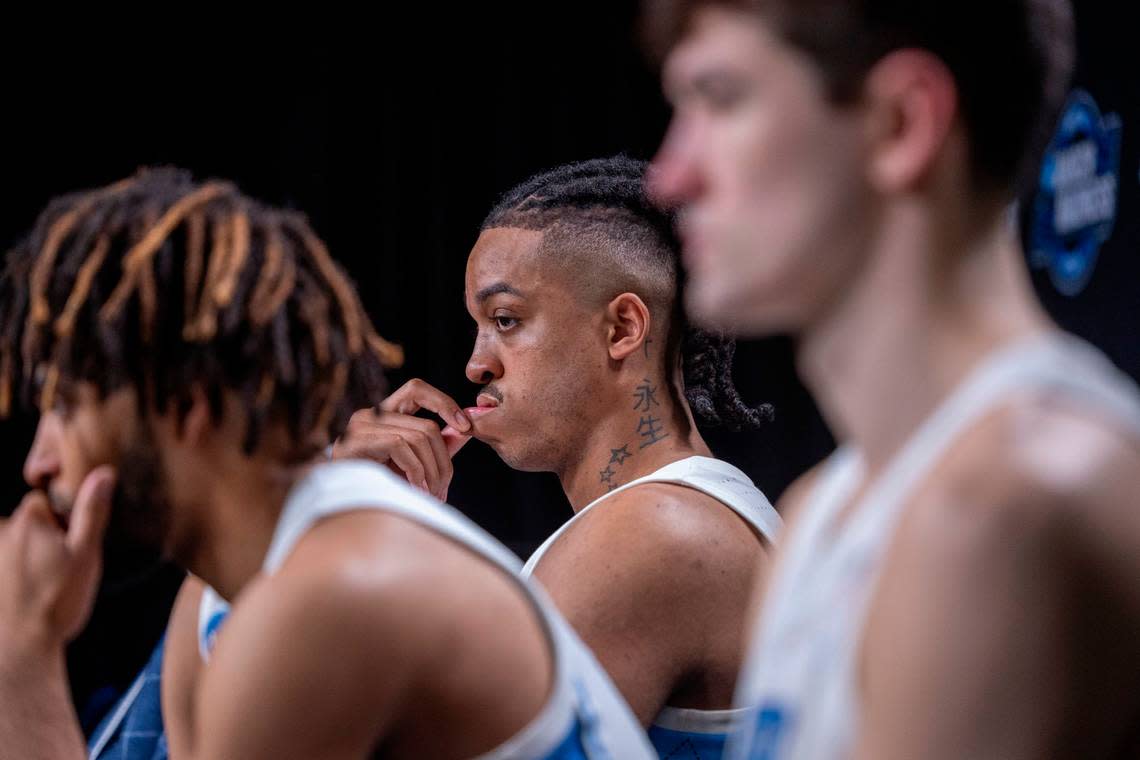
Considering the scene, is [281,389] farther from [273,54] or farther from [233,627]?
[273,54]

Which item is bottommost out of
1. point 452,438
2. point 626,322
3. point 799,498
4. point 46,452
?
point 452,438

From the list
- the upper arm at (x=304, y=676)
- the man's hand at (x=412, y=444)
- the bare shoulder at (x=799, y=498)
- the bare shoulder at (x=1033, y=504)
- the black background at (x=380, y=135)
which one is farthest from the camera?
the black background at (x=380, y=135)

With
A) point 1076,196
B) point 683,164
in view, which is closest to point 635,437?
point 1076,196

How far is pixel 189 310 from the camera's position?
122cm

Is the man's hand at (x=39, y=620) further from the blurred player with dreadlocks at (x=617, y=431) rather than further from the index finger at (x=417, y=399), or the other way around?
the index finger at (x=417, y=399)

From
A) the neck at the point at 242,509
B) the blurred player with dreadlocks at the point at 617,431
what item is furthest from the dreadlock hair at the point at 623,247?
the neck at the point at 242,509

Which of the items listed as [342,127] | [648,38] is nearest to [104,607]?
[342,127]

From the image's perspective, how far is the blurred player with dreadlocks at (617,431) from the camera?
1698 mm

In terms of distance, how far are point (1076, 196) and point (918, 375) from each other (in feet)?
4.89

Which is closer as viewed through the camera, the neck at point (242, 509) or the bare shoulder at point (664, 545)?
the neck at point (242, 509)

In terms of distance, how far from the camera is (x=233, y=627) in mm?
1098

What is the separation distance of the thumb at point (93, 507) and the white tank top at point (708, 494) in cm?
70

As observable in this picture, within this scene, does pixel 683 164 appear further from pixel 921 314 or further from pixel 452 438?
pixel 452 438

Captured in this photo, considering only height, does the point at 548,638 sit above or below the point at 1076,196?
below
